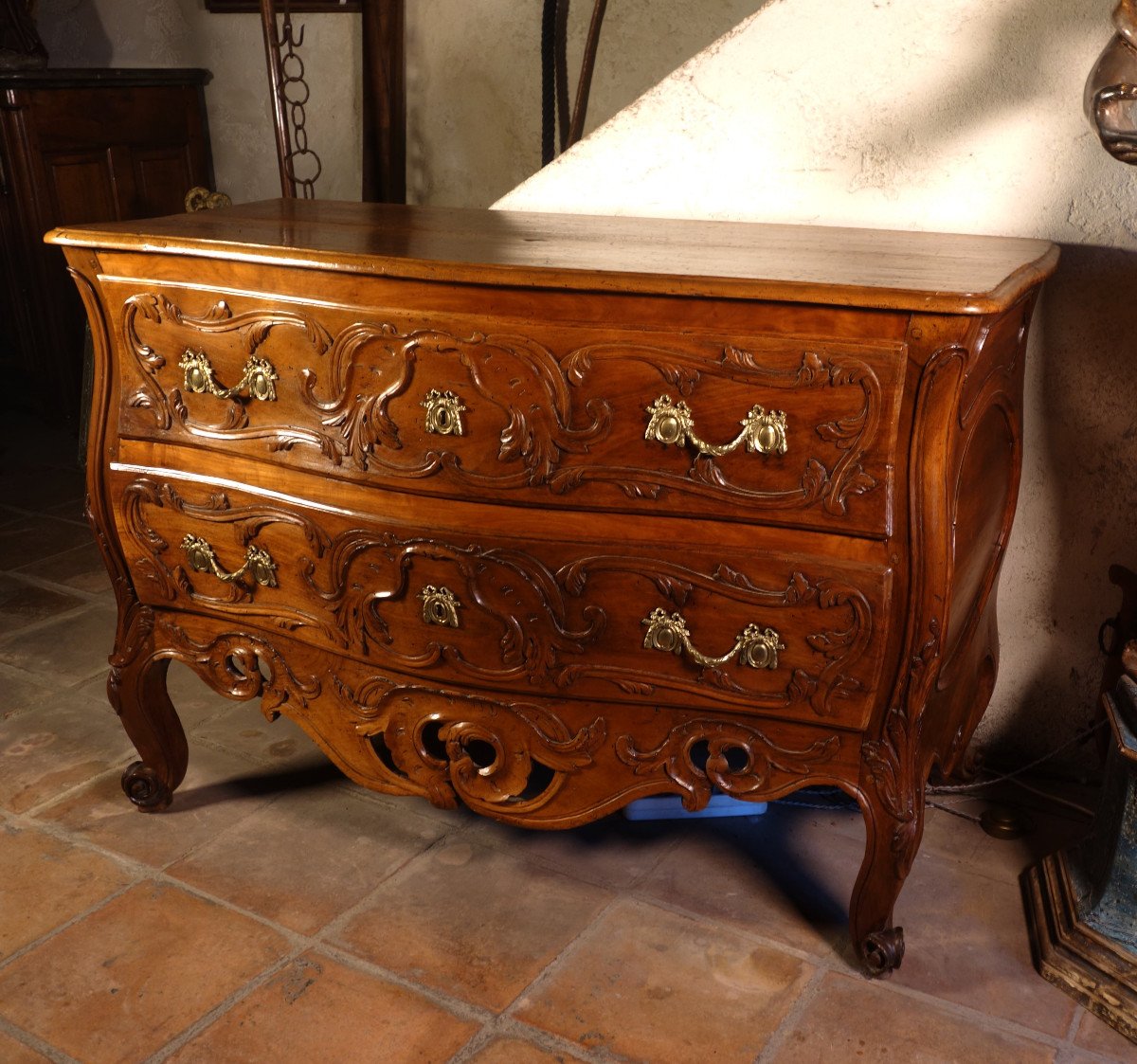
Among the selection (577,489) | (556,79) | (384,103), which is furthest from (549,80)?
(577,489)

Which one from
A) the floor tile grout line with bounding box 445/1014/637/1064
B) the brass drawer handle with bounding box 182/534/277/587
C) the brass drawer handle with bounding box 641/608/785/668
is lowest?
the floor tile grout line with bounding box 445/1014/637/1064

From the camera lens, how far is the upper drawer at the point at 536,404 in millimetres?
1459

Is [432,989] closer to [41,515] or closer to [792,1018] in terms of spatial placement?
[792,1018]

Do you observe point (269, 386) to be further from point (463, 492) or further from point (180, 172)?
point (180, 172)

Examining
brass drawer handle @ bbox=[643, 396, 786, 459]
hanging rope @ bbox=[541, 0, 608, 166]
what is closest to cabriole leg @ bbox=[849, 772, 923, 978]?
brass drawer handle @ bbox=[643, 396, 786, 459]

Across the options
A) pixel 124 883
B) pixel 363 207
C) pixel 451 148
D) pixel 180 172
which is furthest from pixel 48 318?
pixel 124 883

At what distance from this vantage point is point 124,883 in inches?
76.4

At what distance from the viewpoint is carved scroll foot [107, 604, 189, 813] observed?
2018mm

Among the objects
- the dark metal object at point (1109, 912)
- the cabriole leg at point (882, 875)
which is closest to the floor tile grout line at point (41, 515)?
the cabriole leg at point (882, 875)

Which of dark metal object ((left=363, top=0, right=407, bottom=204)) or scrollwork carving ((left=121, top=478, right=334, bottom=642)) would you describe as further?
dark metal object ((left=363, top=0, right=407, bottom=204))

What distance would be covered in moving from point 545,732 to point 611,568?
31cm

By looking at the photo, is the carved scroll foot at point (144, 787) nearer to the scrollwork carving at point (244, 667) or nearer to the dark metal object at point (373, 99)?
the scrollwork carving at point (244, 667)

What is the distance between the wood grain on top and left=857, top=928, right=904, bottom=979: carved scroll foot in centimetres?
93

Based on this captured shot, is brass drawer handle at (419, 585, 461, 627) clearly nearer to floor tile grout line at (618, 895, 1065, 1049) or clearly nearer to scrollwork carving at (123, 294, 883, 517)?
scrollwork carving at (123, 294, 883, 517)
